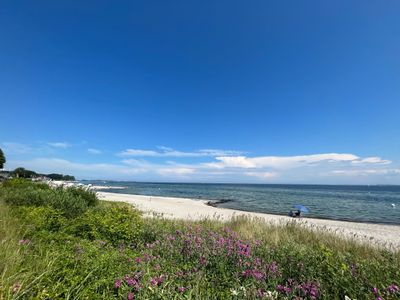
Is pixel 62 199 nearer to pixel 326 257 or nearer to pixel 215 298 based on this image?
pixel 215 298

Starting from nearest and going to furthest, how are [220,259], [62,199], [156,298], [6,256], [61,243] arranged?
1. [156,298]
2. [6,256]
3. [220,259]
4. [61,243]
5. [62,199]

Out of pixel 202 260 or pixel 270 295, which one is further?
pixel 202 260

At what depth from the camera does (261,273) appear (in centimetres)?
372

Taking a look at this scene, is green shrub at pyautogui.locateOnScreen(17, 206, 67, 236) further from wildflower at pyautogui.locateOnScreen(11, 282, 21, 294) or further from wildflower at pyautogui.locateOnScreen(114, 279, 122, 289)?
wildflower at pyautogui.locateOnScreen(114, 279, 122, 289)

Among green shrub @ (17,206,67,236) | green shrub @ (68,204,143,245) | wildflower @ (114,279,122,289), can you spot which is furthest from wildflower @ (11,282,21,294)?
green shrub @ (17,206,67,236)

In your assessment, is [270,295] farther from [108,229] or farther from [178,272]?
[108,229]

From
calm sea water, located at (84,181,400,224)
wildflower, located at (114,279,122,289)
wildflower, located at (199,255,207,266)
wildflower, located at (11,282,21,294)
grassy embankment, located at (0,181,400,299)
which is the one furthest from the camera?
calm sea water, located at (84,181,400,224)

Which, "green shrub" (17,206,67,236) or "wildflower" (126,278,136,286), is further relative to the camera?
"green shrub" (17,206,67,236)

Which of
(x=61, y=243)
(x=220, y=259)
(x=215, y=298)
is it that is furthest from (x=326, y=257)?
(x=61, y=243)

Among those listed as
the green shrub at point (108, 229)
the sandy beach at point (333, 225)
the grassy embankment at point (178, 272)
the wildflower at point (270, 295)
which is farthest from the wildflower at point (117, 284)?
the sandy beach at point (333, 225)

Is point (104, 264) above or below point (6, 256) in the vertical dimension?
below

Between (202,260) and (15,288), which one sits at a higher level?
(15,288)

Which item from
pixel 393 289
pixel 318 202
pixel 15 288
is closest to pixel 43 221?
pixel 15 288

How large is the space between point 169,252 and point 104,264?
1.54 meters
